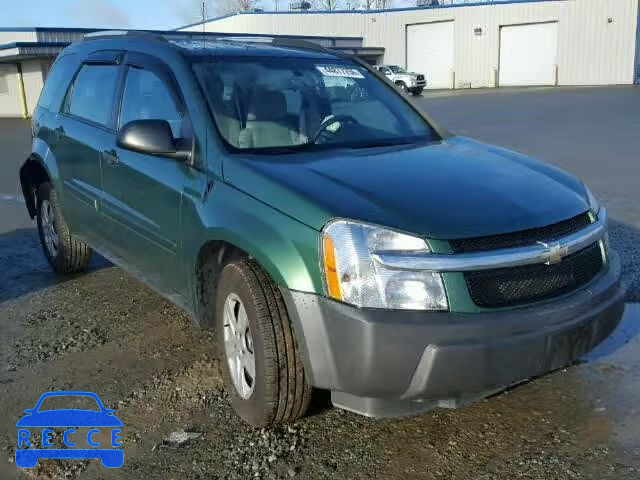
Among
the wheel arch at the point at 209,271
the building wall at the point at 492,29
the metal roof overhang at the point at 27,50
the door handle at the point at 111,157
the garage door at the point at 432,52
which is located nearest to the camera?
the wheel arch at the point at 209,271

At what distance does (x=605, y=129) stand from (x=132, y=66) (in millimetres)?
14145

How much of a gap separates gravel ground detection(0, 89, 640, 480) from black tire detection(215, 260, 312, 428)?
18 cm

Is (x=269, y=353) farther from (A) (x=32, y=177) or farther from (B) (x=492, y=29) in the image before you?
(B) (x=492, y=29)

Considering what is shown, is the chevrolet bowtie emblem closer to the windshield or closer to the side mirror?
the windshield

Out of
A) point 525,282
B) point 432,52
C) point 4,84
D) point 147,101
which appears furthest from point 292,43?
point 432,52

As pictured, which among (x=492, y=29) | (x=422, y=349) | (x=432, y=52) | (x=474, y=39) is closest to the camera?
(x=422, y=349)

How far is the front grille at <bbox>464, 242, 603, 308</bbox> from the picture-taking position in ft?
8.70

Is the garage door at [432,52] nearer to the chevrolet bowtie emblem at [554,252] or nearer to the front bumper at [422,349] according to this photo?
the chevrolet bowtie emblem at [554,252]

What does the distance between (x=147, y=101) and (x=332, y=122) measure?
3.75 feet

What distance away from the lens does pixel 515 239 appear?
8.98ft

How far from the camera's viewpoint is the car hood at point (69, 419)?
3314 mm

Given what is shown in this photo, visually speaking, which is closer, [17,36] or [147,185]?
[147,185]

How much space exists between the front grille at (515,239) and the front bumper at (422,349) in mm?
262

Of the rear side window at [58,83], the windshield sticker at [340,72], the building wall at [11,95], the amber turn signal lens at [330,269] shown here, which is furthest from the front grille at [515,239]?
the building wall at [11,95]
